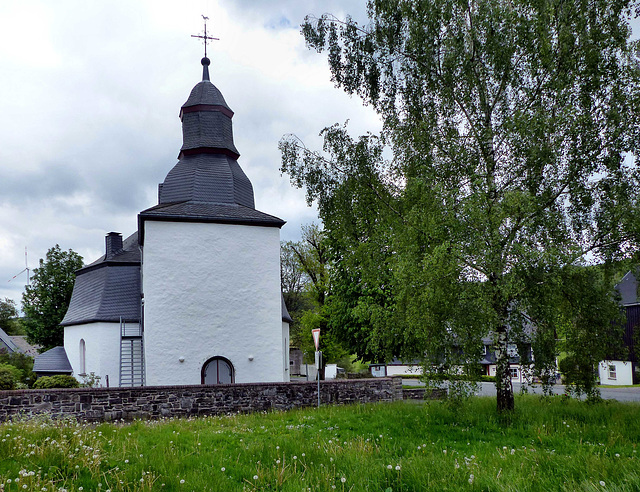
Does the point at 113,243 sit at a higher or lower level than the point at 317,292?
higher

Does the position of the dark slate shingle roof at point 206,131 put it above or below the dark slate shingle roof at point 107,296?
above

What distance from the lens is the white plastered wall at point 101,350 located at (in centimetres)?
2147

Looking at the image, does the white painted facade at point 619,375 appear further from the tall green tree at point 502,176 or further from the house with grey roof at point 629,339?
the tall green tree at point 502,176

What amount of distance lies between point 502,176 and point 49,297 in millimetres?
34818

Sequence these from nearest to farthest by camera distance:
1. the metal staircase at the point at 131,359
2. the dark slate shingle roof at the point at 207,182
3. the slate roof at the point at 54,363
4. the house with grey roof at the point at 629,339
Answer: the metal staircase at the point at 131,359 < the dark slate shingle roof at the point at 207,182 < the slate roof at the point at 54,363 < the house with grey roof at the point at 629,339

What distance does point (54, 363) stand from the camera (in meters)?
24.9

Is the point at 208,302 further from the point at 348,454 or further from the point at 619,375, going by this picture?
the point at 619,375

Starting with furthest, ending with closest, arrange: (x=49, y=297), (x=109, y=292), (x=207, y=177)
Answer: (x=49, y=297), (x=109, y=292), (x=207, y=177)

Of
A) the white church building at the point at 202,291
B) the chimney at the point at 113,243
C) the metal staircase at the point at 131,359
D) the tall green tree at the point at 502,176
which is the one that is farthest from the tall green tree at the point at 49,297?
the tall green tree at the point at 502,176

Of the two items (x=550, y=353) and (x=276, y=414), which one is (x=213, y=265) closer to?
(x=276, y=414)

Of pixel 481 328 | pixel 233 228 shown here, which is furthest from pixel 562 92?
pixel 233 228

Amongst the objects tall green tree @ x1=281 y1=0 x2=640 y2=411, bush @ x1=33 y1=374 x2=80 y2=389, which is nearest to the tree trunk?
tall green tree @ x1=281 y1=0 x2=640 y2=411

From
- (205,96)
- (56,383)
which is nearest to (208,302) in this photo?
(56,383)

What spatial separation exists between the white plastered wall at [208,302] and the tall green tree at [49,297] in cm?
2009
